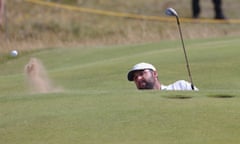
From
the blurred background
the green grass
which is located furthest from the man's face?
the blurred background

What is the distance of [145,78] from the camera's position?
31.7ft

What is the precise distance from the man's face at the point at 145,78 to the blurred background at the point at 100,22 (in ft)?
50.4

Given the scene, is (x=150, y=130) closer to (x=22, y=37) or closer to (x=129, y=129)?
(x=129, y=129)

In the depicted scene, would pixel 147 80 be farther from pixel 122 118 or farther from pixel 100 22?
pixel 100 22

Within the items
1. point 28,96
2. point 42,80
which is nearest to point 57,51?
point 42,80

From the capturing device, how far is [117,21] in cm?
3133

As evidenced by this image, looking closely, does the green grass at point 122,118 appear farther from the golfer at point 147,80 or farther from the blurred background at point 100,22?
the blurred background at point 100,22

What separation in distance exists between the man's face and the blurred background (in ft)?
50.4

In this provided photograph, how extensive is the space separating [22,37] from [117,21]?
4495 millimetres

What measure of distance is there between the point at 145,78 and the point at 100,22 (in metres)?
21.8

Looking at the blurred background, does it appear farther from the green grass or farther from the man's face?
the green grass

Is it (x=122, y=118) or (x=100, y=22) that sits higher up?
(x=100, y=22)

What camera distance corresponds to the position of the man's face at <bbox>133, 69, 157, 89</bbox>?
31.6ft

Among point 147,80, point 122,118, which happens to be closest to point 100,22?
point 147,80
